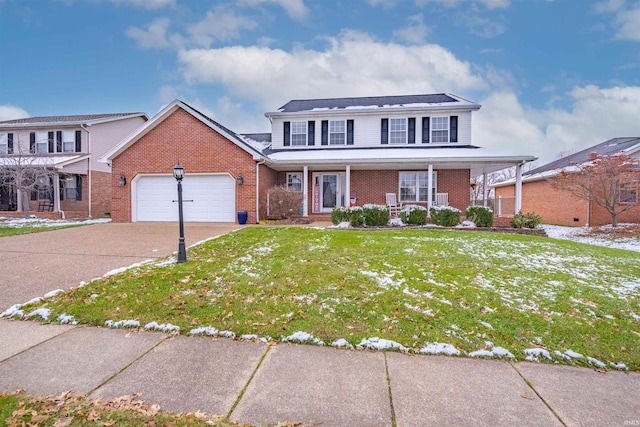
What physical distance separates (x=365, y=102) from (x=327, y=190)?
19.9ft

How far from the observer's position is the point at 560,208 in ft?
58.2

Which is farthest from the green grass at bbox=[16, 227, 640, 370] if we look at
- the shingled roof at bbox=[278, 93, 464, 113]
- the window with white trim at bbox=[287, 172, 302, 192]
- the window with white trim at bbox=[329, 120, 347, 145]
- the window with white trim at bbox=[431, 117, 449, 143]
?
the shingled roof at bbox=[278, 93, 464, 113]

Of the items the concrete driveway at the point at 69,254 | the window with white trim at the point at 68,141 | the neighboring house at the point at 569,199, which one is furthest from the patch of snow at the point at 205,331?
the window with white trim at the point at 68,141

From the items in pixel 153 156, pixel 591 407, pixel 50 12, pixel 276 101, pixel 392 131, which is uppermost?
pixel 50 12

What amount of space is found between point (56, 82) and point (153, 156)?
10.2 metres

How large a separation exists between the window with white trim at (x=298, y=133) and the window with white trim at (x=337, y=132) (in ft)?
4.74

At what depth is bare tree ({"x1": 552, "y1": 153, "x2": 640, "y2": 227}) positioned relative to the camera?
13297 millimetres

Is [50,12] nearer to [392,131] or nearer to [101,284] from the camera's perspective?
[101,284]

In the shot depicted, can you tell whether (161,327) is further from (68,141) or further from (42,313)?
(68,141)

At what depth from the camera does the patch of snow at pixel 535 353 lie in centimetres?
309

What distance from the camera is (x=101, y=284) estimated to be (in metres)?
4.97

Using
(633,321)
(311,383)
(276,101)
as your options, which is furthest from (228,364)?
(276,101)

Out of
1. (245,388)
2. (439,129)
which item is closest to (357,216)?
(439,129)

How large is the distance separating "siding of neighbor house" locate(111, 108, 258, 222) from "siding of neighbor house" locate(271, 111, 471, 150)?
435 centimetres
